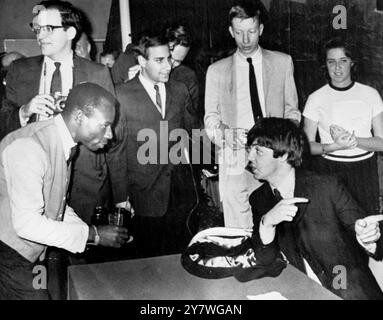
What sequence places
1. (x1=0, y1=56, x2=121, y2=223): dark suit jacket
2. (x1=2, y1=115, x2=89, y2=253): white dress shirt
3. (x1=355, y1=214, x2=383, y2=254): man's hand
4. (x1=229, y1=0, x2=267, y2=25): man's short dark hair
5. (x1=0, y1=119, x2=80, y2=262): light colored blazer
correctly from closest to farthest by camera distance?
(x1=2, y1=115, x2=89, y2=253): white dress shirt < (x1=0, y1=119, x2=80, y2=262): light colored blazer < (x1=355, y1=214, x2=383, y2=254): man's hand < (x1=0, y1=56, x2=121, y2=223): dark suit jacket < (x1=229, y1=0, x2=267, y2=25): man's short dark hair

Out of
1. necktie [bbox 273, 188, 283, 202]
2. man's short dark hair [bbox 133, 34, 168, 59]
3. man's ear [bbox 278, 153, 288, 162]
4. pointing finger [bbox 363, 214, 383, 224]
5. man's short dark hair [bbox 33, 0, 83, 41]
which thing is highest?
man's short dark hair [bbox 33, 0, 83, 41]

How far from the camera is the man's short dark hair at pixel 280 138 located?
6.77ft

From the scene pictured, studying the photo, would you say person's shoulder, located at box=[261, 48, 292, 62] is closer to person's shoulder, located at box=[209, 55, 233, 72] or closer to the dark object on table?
person's shoulder, located at box=[209, 55, 233, 72]

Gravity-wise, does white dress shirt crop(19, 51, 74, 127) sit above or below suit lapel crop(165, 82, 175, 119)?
above

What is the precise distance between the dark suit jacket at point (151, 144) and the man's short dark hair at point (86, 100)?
0.30 meters

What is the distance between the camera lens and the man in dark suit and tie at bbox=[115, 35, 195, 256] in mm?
2225

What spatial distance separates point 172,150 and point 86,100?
611 millimetres

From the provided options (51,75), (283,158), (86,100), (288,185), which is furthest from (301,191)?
(51,75)

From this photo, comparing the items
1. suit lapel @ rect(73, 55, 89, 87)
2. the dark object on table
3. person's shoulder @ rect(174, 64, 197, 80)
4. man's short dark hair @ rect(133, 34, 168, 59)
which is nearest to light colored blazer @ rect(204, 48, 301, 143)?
person's shoulder @ rect(174, 64, 197, 80)

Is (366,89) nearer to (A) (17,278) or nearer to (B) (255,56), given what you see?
(B) (255,56)

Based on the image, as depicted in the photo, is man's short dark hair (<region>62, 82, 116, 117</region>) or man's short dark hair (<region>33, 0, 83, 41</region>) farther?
man's short dark hair (<region>33, 0, 83, 41</region>)

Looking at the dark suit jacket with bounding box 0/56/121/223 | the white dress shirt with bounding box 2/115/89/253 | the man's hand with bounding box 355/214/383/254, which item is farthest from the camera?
the dark suit jacket with bounding box 0/56/121/223

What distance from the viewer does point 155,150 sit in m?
2.31
